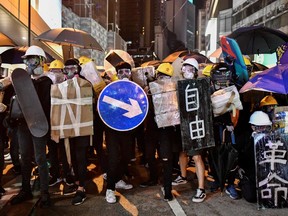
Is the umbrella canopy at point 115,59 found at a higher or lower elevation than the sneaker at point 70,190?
higher

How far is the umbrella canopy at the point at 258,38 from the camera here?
7.66m

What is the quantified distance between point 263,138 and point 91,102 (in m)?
2.55

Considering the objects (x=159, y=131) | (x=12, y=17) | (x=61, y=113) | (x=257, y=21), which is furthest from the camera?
(x=257, y=21)

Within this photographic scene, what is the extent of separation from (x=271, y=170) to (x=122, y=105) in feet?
7.68

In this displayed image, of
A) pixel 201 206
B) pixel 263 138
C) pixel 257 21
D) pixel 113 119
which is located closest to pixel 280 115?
pixel 263 138

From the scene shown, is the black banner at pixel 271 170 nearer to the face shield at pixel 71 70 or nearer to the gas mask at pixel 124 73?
the gas mask at pixel 124 73

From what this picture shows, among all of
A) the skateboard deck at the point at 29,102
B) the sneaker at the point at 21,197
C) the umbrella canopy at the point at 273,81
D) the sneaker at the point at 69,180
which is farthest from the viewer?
the sneaker at the point at 69,180

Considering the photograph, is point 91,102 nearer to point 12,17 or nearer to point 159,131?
point 159,131

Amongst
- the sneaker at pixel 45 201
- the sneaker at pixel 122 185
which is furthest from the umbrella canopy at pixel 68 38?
the sneaker at pixel 45 201

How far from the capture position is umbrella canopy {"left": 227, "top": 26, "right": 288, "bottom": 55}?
766 centimetres

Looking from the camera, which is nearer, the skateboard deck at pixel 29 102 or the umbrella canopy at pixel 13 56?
the skateboard deck at pixel 29 102

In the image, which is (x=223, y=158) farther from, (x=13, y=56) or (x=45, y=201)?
(x=13, y=56)

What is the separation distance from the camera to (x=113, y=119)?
4582 mm

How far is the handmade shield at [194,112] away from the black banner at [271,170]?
2.57 feet
